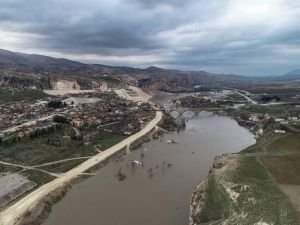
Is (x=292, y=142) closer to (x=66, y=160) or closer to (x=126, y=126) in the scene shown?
(x=66, y=160)

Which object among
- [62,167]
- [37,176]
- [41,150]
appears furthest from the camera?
[41,150]

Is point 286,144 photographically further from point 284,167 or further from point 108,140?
point 108,140

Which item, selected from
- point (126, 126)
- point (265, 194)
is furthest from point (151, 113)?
point (265, 194)

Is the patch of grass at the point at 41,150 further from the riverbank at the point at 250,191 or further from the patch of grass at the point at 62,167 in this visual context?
the riverbank at the point at 250,191

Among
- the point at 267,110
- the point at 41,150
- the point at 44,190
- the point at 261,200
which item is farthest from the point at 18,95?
the point at 261,200

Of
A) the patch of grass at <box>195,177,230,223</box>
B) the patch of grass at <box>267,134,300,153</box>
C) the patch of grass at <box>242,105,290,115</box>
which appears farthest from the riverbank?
the patch of grass at <box>242,105,290,115</box>

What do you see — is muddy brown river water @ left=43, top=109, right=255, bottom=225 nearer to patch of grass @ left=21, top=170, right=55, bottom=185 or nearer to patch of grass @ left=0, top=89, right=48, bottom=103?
patch of grass @ left=21, top=170, right=55, bottom=185

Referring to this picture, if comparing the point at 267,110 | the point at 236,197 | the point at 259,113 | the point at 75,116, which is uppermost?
the point at 236,197

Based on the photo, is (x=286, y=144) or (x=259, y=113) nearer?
(x=286, y=144)
